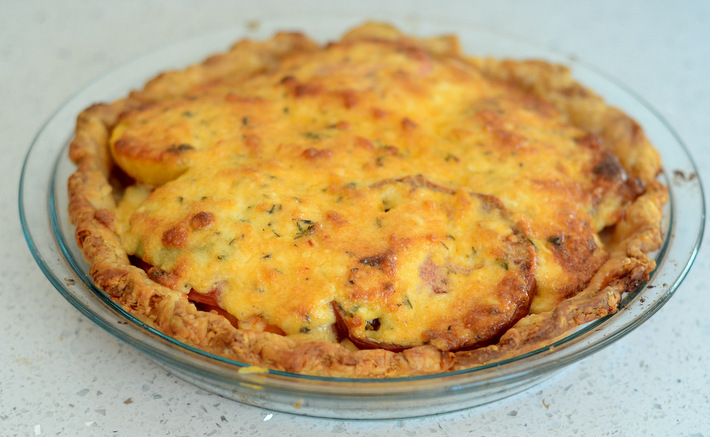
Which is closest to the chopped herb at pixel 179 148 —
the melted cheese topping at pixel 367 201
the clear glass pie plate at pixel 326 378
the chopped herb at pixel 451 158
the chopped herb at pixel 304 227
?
the melted cheese topping at pixel 367 201

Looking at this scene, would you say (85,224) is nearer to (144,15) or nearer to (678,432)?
(678,432)

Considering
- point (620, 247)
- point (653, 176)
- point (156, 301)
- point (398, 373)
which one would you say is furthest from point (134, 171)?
point (653, 176)

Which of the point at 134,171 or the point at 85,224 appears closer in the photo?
the point at 85,224


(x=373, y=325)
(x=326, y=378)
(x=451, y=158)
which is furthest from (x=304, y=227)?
(x=451, y=158)

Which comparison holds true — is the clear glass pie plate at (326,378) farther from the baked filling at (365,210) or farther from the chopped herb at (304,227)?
the chopped herb at (304,227)

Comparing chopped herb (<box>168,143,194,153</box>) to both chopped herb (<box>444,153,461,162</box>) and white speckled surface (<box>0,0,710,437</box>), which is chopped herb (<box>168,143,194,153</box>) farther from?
chopped herb (<box>444,153,461,162</box>)

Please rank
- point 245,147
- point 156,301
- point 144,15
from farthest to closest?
point 144,15, point 245,147, point 156,301

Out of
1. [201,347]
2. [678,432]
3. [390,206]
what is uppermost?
[390,206]
